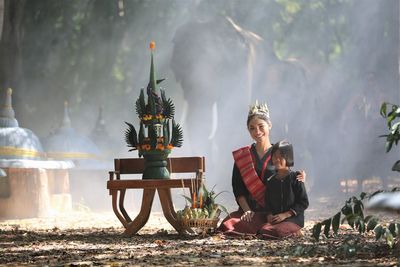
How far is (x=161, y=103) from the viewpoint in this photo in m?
9.22

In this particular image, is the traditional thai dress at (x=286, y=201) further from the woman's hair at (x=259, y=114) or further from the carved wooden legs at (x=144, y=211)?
the carved wooden legs at (x=144, y=211)

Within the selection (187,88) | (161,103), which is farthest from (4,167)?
(187,88)

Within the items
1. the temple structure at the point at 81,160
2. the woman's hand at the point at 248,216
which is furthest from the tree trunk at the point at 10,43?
the woman's hand at the point at 248,216

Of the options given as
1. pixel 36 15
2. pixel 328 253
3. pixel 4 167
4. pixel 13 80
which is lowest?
pixel 328 253

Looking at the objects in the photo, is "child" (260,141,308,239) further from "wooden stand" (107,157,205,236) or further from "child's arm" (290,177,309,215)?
"wooden stand" (107,157,205,236)

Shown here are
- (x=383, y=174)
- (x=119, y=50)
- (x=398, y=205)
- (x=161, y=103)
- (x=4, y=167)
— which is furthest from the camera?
(x=119, y=50)

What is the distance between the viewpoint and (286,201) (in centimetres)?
848

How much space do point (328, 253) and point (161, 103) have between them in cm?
306

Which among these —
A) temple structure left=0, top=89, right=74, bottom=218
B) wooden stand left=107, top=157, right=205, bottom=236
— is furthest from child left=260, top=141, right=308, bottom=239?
temple structure left=0, top=89, right=74, bottom=218

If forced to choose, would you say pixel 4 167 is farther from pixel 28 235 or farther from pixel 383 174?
pixel 383 174

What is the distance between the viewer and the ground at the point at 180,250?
6523mm

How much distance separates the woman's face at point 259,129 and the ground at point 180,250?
111 centimetres

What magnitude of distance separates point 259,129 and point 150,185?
1.29m

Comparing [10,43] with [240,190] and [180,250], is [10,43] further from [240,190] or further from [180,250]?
[180,250]
